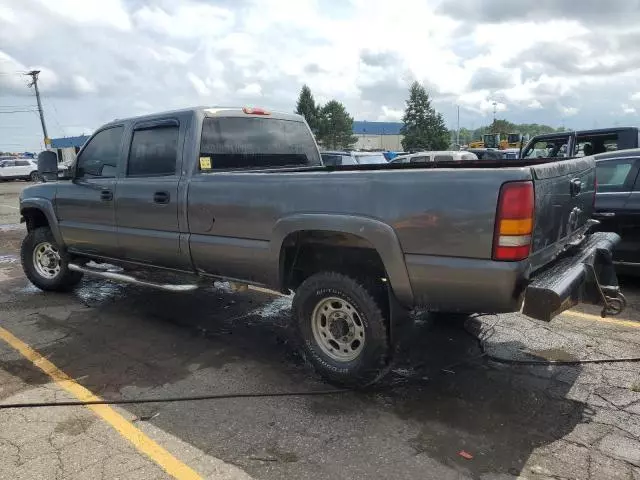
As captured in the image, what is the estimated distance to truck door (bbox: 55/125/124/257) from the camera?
533 centimetres

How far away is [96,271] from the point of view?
5.46 m

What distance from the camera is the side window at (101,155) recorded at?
5363 millimetres

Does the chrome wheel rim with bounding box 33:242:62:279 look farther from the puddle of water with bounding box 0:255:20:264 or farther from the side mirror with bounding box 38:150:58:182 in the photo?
the puddle of water with bounding box 0:255:20:264

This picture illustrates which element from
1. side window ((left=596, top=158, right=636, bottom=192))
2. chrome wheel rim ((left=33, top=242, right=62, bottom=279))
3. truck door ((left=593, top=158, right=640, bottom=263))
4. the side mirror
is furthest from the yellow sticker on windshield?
side window ((left=596, top=158, right=636, bottom=192))

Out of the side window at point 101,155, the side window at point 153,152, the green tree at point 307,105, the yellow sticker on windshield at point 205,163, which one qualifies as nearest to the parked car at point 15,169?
the side window at point 101,155

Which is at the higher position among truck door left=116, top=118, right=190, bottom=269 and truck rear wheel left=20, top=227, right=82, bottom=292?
truck door left=116, top=118, right=190, bottom=269

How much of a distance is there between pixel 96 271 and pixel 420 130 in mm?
77629

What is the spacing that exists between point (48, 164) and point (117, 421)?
3.60 metres

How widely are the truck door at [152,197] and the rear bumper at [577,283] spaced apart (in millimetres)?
2836

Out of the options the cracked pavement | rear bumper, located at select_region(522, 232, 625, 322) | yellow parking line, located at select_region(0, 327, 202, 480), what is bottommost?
the cracked pavement

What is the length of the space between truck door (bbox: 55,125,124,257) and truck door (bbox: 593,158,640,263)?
503cm

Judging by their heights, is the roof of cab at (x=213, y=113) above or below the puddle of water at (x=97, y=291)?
above

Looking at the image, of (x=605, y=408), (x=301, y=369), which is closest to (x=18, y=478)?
(x=301, y=369)

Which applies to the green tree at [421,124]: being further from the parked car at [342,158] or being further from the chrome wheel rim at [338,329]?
the chrome wheel rim at [338,329]
